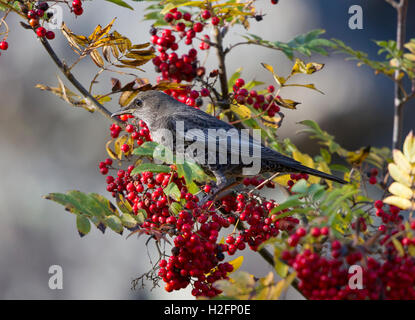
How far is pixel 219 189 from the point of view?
273cm

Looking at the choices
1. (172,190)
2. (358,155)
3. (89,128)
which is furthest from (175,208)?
(89,128)

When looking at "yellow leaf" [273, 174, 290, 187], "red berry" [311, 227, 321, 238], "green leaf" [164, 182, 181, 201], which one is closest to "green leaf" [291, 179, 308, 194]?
"red berry" [311, 227, 321, 238]

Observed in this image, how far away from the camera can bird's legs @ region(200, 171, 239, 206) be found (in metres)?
2.54

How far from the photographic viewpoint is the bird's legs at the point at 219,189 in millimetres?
2544

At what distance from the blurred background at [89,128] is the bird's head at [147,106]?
166cm

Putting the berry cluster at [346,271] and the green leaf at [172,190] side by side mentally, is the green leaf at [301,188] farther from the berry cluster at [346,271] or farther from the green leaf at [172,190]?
the green leaf at [172,190]

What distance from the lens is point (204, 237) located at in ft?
7.06

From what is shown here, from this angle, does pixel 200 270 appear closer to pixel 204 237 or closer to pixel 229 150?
pixel 204 237

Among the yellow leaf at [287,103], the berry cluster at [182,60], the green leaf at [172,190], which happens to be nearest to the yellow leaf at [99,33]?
the berry cluster at [182,60]

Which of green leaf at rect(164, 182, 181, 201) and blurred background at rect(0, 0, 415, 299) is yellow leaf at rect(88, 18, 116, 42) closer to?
green leaf at rect(164, 182, 181, 201)

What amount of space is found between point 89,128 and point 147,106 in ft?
7.23

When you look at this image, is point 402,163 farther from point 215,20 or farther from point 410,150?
point 215,20

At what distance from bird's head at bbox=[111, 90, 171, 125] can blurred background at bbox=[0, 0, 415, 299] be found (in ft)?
5.46

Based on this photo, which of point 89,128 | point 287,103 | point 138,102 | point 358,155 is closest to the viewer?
point 358,155
